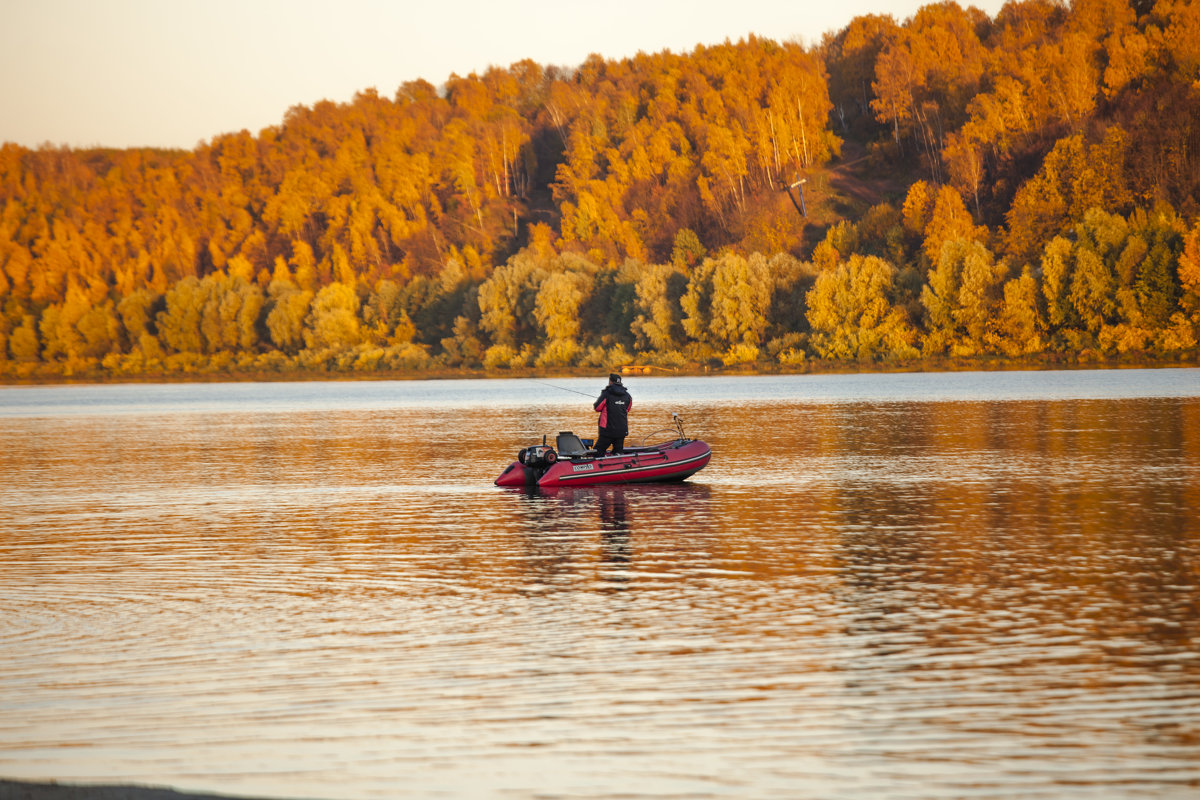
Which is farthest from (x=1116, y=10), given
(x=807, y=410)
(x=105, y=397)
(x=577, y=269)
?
(x=105, y=397)

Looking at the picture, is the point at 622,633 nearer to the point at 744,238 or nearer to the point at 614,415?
the point at 614,415

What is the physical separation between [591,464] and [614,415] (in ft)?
4.43

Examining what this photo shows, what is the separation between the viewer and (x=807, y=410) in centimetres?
6475

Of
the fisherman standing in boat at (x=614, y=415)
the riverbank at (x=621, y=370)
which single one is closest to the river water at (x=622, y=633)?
the fisherman standing in boat at (x=614, y=415)

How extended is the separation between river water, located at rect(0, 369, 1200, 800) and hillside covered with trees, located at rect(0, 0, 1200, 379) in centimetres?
8272

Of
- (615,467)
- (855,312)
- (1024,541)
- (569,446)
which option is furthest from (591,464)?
(855,312)

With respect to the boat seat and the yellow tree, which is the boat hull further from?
the yellow tree

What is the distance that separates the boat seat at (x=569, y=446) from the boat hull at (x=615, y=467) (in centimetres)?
26

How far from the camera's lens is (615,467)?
30.3 meters

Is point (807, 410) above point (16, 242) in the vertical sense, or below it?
below

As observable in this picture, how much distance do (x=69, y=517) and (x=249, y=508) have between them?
3.72 metres

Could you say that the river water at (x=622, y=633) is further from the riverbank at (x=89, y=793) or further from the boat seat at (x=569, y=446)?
the boat seat at (x=569, y=446)

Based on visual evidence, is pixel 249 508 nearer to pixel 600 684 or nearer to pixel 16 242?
pixel 600 684

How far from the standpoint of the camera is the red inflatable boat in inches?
1187
